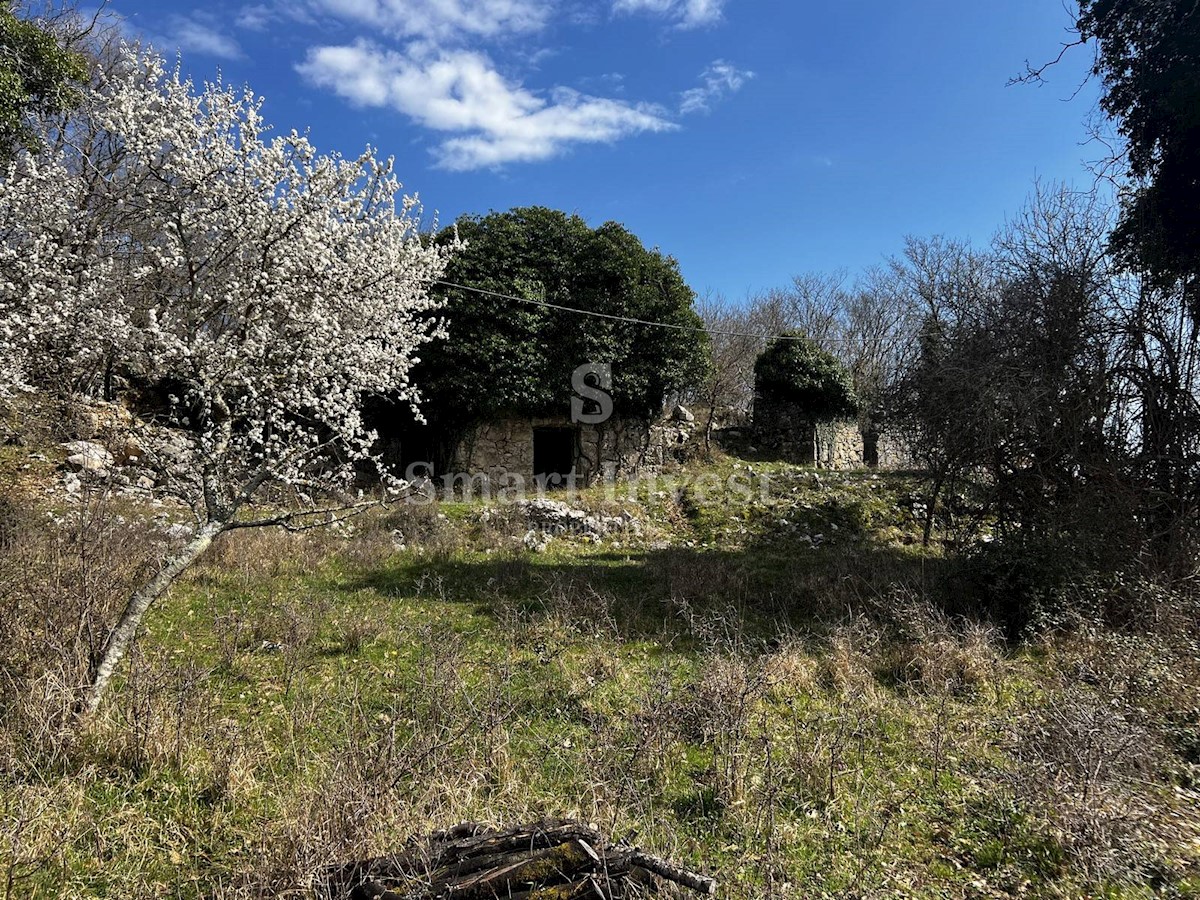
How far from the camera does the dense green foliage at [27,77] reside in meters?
7.50

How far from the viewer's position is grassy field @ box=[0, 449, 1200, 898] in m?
3.24

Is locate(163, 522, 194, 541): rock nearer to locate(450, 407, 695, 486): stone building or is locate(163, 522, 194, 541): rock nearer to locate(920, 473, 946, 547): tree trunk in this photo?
locate(450, 407, 695, 486): stone building

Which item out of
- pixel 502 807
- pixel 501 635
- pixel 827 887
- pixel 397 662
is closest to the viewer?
pixel 827 887

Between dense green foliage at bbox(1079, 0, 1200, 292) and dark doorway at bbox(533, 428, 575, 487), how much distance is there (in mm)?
12472

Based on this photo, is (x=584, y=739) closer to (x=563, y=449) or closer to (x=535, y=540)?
(x=535, y=540)

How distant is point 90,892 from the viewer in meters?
2.88

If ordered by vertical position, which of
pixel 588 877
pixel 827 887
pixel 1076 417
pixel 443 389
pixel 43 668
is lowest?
pixel 827 887

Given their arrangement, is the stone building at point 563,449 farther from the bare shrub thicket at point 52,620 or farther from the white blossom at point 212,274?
the bare shrub thicket at point 52,620

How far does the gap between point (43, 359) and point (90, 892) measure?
7934mm

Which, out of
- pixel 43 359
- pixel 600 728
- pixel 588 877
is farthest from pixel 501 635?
pixel 43 359

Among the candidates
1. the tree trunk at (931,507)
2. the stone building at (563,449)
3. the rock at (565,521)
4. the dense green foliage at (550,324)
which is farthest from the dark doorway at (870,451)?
the rock at (565,521)

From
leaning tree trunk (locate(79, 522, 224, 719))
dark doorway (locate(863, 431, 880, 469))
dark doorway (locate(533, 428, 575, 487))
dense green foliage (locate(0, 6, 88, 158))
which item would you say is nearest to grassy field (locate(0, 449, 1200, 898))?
leaning tree trunk (locate(79, 522, 224, 719))

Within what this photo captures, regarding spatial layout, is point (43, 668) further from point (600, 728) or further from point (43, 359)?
point (43, 359)

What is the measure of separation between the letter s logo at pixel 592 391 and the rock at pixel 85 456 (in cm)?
1008
